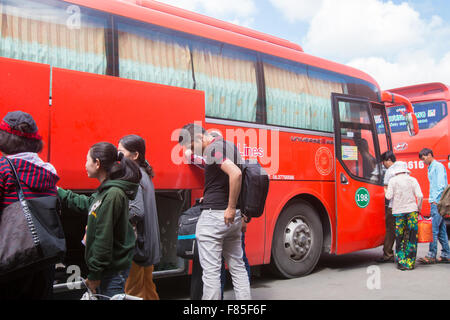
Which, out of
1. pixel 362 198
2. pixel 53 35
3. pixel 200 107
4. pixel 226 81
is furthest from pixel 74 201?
pixel 362 198

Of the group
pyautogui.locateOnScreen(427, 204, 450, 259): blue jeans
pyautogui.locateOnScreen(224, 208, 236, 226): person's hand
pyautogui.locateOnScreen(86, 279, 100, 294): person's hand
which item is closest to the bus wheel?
pyautogui.locateOnScreen(427, 204, 450, 259): blue jeans

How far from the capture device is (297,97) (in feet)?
21.1

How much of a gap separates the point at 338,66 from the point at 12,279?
5.90m

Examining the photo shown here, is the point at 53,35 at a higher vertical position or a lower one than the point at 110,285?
higher

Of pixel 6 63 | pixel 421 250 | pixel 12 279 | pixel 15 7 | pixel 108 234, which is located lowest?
pixel 421 250

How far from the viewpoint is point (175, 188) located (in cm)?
467

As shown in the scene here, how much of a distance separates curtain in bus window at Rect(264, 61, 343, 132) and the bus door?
194 millimetres

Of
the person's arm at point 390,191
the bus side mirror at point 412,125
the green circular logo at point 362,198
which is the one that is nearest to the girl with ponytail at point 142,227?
the green circular logo at point 362,198

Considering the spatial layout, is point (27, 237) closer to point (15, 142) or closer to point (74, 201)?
point (15, 142)

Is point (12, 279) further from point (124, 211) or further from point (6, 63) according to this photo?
point (6, 63)

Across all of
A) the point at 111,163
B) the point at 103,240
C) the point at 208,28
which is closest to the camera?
the point at 103,240

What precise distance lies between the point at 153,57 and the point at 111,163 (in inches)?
89.6

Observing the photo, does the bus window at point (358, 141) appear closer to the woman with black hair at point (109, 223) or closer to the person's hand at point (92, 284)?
the woman with black hair at point (109, 223)
